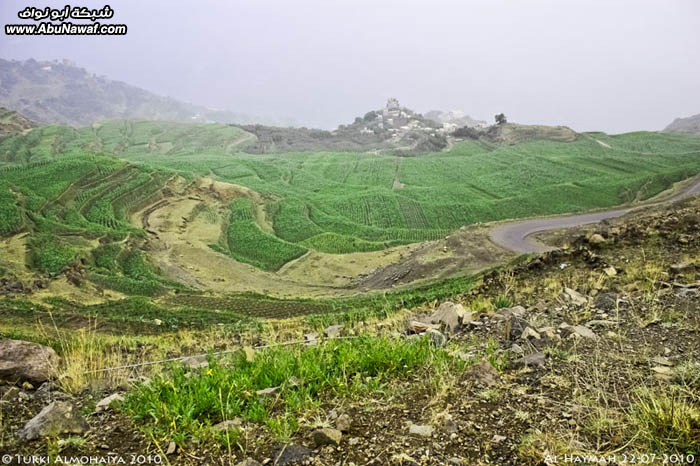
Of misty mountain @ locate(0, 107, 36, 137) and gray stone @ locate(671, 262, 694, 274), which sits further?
misty mountain @ locate(0, 107, 36, 137)

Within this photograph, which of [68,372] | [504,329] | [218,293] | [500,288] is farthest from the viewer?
[218,293]

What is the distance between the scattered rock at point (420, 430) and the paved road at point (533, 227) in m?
33.5

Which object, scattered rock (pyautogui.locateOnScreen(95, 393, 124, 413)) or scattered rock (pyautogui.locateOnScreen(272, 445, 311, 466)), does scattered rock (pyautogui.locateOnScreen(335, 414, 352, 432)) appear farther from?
scattered rock (pyautogui.locateOnScreen(95, 393, 124, 413))

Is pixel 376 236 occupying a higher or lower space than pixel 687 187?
lower

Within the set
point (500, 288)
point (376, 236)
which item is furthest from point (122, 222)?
point (500, 288)

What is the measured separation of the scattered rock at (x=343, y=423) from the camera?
3475 millimetres

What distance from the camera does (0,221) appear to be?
1312 inches

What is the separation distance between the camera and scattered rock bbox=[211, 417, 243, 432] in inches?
138

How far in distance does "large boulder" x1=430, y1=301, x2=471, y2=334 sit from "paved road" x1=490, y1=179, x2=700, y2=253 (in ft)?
93.8

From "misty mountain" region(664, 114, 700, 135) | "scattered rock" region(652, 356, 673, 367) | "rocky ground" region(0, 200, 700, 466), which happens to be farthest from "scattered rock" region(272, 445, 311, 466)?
"misty mountain" region(664, 114, 700, 135)

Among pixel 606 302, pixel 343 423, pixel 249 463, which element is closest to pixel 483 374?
pixel 343 423

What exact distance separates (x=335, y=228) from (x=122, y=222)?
22902mm

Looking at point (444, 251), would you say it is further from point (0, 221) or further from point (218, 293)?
point (0, 221)

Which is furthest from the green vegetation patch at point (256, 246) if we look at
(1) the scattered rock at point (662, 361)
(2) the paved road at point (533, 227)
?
(1) the scattered rock at point (662, 361)
